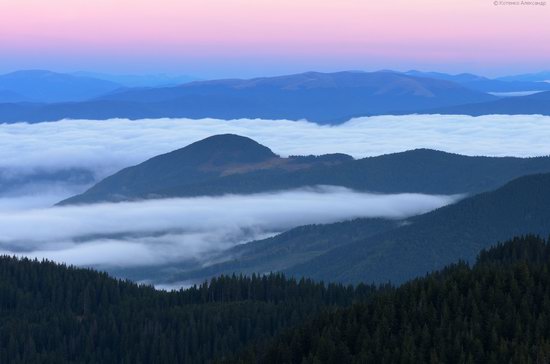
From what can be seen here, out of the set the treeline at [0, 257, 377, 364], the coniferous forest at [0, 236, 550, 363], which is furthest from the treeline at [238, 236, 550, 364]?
the treeline at [0, 257, 377, 364]

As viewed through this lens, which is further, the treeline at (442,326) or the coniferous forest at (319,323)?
the coniferous forest at (319,323)

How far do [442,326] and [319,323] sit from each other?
21.4 metres

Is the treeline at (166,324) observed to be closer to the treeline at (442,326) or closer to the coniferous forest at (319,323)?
the coniferous forest at (319,323)

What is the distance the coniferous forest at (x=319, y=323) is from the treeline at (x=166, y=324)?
0.22 m

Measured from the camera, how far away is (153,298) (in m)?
195

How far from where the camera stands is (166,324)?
172 meters

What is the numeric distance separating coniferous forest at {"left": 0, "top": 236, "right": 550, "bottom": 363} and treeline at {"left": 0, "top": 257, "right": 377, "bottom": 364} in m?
0.22

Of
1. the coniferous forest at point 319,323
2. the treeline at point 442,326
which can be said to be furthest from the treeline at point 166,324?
the treeline at point 442,326

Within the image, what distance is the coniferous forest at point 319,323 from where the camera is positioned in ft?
380

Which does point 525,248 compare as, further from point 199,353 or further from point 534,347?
point 534,347

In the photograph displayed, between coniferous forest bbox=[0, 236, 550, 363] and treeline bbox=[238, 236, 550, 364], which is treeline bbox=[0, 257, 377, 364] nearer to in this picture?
coniferous forest bbox=[0, 236, 550, 363]

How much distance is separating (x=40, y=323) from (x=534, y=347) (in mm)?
102993

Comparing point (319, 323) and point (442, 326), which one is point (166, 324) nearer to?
point (319, 323)

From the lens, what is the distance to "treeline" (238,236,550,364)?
111 m
